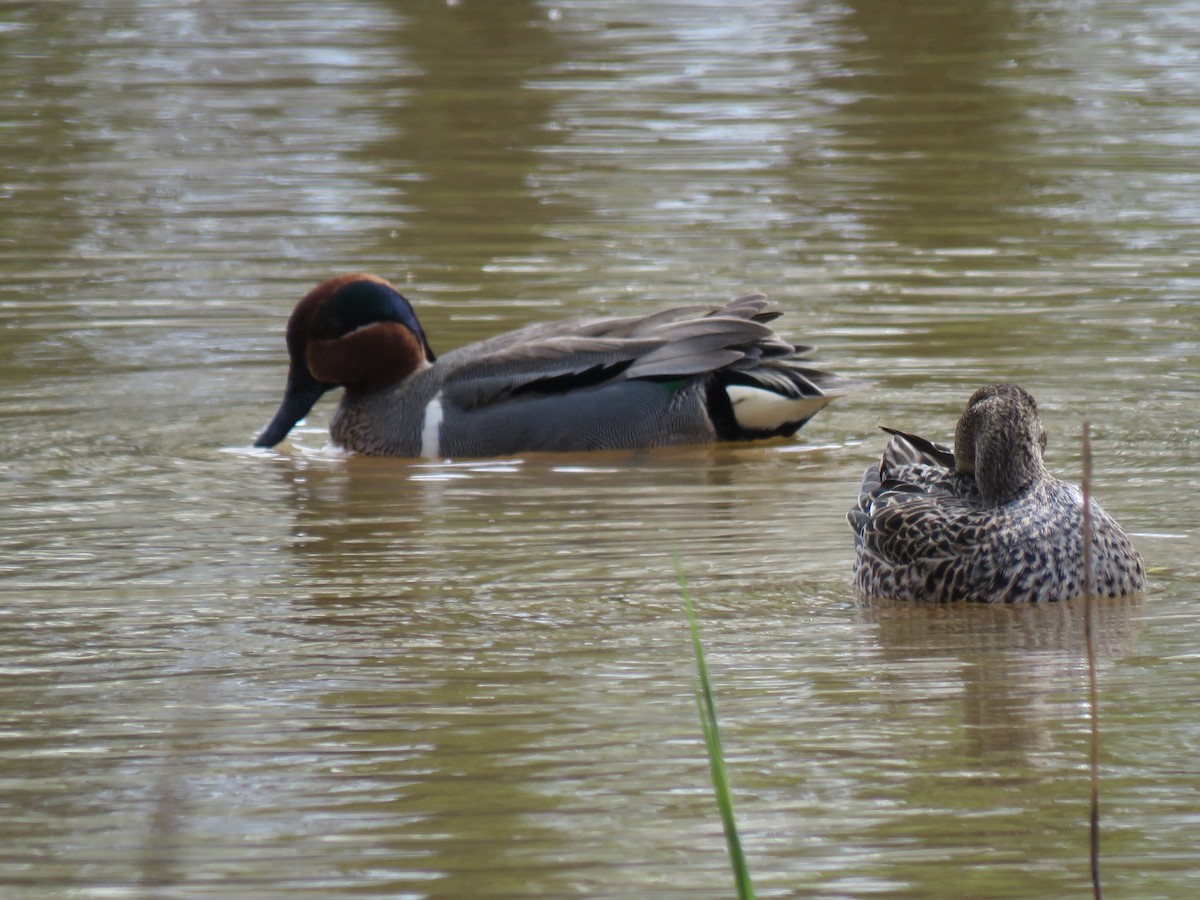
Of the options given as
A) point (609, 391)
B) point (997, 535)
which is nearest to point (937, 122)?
point (609, 391)

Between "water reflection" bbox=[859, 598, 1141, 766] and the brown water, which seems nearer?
the brown water

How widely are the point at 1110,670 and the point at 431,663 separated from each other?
193 centimetres

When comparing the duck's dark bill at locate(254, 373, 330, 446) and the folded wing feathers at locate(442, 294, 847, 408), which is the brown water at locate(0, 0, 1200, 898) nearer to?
the duck's dark bill at locate(254, 373, 330, 446)

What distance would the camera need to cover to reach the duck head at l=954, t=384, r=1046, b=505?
7176 mm

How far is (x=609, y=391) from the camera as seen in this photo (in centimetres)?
991

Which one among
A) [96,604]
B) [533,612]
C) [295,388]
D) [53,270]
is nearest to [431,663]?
[533,612]

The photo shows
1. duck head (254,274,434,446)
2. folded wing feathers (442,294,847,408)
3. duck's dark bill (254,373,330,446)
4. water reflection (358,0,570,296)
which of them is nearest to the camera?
folded wing feathers (442,294,847,408)

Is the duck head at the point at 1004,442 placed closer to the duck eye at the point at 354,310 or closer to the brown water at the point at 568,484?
the brown water at the point at 568,484

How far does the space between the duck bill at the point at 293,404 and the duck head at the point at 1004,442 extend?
382cm

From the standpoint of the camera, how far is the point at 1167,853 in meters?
4.89

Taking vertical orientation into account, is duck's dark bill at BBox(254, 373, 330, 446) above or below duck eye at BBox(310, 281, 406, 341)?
below

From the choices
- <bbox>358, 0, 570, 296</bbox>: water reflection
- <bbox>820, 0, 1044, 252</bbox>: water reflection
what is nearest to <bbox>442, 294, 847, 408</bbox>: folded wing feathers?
<bbox>358, 0, 570, 296</bbox>: water reflection

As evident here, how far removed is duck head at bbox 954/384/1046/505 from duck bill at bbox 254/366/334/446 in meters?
3.82

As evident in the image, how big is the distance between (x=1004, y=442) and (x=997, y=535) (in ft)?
1.04
